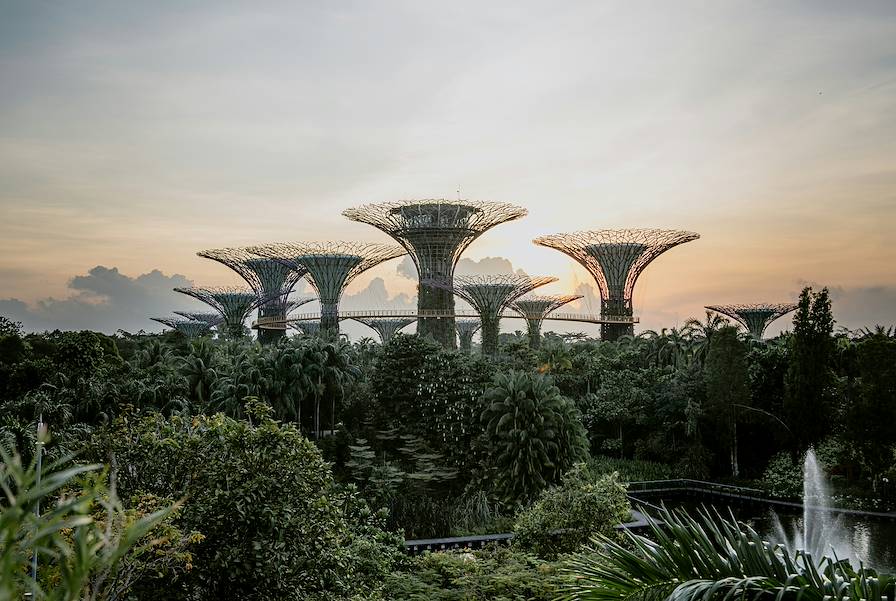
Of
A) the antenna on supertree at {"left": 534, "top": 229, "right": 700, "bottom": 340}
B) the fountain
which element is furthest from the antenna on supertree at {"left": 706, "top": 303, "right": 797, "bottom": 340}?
the fountain

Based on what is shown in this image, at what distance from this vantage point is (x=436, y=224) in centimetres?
4125

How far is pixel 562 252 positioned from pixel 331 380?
26.7 m

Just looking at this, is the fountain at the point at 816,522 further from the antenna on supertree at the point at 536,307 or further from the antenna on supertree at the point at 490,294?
the antenna on supertree at the point at 536,307

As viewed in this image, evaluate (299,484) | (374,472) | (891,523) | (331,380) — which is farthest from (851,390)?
(299,484)

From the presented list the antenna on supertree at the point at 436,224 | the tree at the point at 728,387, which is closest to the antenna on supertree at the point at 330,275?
the antenna on supertree at the point at 436,224

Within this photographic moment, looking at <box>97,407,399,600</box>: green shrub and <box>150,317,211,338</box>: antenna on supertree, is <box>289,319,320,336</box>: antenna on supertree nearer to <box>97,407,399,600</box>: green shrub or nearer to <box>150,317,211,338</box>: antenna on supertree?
<box>150,317,211,338</box>: antenna on supertree

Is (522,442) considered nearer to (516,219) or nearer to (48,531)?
(48,531)

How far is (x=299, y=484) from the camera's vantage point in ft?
26.4

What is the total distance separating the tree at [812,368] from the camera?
958 inches

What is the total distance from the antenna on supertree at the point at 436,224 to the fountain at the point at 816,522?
21761 mm

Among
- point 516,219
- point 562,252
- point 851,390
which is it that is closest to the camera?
point 851,390

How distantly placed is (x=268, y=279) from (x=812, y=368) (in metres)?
36.0

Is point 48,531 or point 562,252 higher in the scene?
point 562,252

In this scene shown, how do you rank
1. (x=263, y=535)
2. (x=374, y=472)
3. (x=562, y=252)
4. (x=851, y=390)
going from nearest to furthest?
(x=263, y=535) < (x=374, y=472) < (x=851, y=390) < (x=562, y=252)
